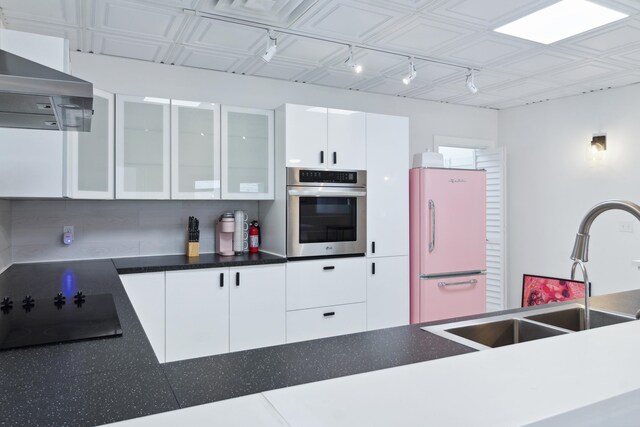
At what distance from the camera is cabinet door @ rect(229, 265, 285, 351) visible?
3.04 m

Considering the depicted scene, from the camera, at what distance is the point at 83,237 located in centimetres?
316

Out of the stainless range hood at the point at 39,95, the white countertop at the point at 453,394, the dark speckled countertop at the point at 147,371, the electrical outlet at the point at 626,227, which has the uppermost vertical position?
the stainless range hood at the point at 39,95

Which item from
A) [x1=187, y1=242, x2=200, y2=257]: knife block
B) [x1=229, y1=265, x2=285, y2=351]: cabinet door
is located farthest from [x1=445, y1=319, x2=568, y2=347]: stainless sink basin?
[x1=187, y1=242, x2=200, y2=257]: knife block

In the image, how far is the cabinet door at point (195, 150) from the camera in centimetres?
316

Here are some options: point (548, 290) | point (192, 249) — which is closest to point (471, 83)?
point (548, 290)

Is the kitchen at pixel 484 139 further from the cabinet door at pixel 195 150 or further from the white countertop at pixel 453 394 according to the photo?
the white countertop at pixel 453 394

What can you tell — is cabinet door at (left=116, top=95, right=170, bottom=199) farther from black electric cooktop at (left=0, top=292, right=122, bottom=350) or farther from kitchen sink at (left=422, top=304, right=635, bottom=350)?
kitchen sink at (left=422, top=304, right=635, bottom=350)

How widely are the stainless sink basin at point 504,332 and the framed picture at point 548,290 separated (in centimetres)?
194

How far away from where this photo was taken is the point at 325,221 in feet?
11.2

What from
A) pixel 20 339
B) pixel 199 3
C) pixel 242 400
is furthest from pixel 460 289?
pixel 242 400

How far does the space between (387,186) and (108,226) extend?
221 cm

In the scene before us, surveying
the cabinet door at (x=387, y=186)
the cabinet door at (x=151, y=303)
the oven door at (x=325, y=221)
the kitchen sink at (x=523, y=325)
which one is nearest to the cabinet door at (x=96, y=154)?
the cabinet door at (x=151, y=303)

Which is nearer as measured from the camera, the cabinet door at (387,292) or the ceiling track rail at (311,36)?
the ceiling track rail at (311,36)

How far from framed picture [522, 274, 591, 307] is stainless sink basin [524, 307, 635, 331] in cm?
166
